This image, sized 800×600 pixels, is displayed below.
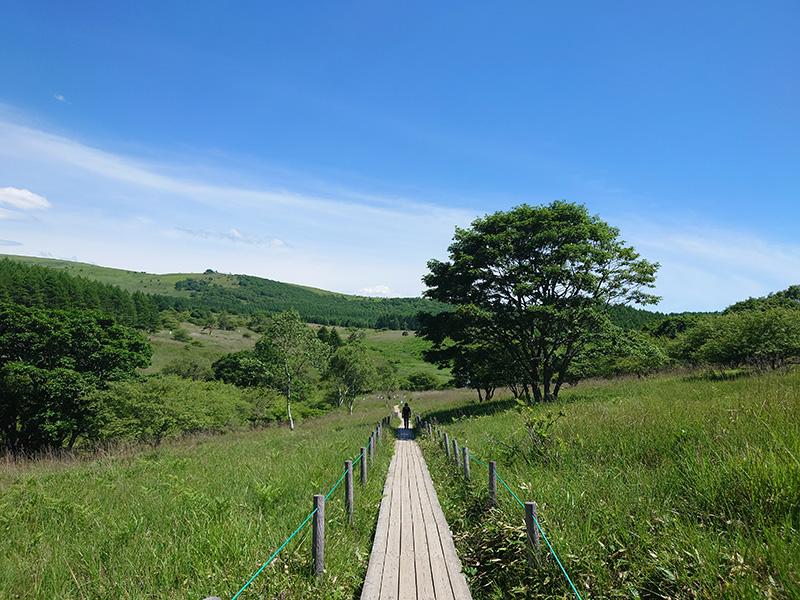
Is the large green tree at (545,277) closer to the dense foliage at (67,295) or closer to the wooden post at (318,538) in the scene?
the wooden post at (318,538)

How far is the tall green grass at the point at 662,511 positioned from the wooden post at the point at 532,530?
15 centimetres

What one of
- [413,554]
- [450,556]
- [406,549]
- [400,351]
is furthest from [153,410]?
[400,351]

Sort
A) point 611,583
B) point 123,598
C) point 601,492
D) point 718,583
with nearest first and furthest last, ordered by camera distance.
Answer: point 718,583 → point 123,598 → point 611,583 → point 601,492

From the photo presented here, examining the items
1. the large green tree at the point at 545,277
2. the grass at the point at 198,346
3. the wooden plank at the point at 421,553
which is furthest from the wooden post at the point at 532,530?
the grass at the point at 198,346

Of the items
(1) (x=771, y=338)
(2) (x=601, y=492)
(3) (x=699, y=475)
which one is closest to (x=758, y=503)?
(3) (x=699, y=475)

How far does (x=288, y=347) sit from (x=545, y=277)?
2488 cm

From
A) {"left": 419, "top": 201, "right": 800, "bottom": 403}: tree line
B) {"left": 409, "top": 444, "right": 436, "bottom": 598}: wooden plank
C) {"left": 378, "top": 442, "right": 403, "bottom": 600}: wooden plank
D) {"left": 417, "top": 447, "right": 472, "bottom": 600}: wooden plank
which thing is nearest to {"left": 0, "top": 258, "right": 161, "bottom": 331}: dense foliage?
{"left": 419, "top": 201, "right": 800, "bottom": 403}: tree line

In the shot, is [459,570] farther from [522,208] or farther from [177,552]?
[522,208]

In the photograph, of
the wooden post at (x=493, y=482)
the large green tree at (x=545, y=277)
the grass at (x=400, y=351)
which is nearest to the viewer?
the wooden post at (x=493, y=482)

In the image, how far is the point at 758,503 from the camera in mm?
3691

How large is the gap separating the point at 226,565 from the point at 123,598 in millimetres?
950

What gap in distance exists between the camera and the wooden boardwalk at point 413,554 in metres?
4.52

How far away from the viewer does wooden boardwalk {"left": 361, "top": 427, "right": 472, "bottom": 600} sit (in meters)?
4.52

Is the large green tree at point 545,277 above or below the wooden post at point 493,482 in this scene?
above
